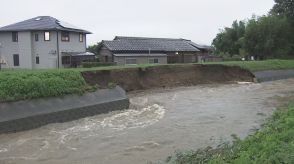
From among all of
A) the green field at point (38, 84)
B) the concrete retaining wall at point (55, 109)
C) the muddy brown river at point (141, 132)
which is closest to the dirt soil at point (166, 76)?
the concrete retaining wall at point (55, 109)

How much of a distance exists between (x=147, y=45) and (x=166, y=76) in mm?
20108

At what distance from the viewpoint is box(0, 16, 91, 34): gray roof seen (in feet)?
147

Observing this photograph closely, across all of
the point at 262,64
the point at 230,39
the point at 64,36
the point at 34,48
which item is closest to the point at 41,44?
the point at 34,48

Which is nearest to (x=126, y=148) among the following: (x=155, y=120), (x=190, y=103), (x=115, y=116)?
(x=155, y=120)

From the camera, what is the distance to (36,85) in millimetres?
20031

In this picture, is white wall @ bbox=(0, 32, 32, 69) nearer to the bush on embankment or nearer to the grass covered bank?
the bush on embankment

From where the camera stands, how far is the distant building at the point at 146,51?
50.2 metres

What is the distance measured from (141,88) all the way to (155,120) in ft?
40.0

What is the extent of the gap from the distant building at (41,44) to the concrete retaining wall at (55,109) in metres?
22.9

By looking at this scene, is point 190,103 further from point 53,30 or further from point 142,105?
point 53,30

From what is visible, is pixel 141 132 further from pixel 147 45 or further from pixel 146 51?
pixel 147 45

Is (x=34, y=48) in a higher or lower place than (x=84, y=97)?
higher

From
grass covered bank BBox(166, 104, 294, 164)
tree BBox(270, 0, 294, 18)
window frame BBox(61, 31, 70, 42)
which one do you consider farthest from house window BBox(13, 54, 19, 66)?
grass covered bank BBox(166, 104, 294, 164)

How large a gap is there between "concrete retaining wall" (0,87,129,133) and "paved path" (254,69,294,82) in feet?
66.6
